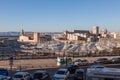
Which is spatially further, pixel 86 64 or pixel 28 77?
pixel 86 64

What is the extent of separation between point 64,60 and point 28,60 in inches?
263

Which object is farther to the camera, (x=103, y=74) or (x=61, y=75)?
(x=61, y=75)

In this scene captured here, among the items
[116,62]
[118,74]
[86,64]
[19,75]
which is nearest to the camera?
[118,74]

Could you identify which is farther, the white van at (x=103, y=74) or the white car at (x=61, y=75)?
the white car at (x=61, y=75)

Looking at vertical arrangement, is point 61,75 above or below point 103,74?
below

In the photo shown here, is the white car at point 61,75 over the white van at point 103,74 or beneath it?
beneath

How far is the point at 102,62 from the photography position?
3938cm

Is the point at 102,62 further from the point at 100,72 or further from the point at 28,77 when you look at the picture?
the point at 100,72

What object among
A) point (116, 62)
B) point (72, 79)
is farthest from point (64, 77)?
point (116, 62)

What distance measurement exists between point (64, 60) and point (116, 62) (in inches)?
282

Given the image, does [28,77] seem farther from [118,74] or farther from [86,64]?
[86,64]

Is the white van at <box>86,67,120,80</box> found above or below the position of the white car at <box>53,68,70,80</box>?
above

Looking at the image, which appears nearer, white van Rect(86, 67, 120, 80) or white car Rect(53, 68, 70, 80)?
white van Rect(86, 67, 120, 80)

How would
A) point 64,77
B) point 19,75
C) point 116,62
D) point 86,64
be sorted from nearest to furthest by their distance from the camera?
point 19,75, point 64,77, point 86,64, point 116,62
